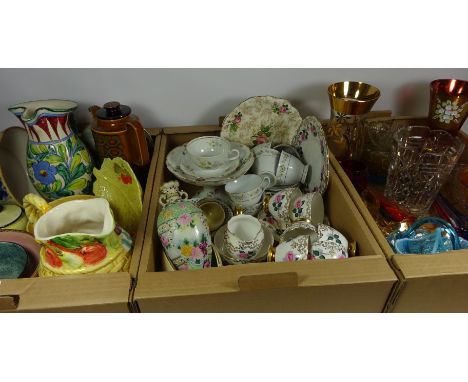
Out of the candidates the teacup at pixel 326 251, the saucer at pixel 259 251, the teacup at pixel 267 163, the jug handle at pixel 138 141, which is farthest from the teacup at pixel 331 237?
the jug handle at pixel 138 141

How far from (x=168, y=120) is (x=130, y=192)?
1.19ft

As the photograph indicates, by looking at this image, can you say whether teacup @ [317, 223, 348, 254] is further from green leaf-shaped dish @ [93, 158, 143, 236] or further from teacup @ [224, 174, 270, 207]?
green leaf-shaped dish @ [93, 158, 143, 236]

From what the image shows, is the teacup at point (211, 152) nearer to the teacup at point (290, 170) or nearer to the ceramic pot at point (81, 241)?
the teacup at point (290, 170)

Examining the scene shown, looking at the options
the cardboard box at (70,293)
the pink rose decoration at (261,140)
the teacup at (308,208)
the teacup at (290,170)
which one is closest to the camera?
the cardboard box at (70,293)

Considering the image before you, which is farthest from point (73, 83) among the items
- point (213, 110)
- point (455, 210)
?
point (455, 210)

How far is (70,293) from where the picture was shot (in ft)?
2.02

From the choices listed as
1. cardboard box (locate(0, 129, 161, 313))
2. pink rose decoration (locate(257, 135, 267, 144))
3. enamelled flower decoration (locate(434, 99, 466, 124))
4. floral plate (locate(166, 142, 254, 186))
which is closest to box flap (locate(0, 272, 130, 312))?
cardboard box (locate(0, 129, 161, 313))

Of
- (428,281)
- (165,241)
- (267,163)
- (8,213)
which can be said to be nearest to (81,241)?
(165,241)

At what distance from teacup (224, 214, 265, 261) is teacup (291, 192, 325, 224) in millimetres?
96

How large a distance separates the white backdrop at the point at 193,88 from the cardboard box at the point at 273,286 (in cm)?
52

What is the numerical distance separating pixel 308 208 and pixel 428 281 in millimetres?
275

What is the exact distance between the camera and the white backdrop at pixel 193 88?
1013mm

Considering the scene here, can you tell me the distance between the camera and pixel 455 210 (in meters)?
0.92
